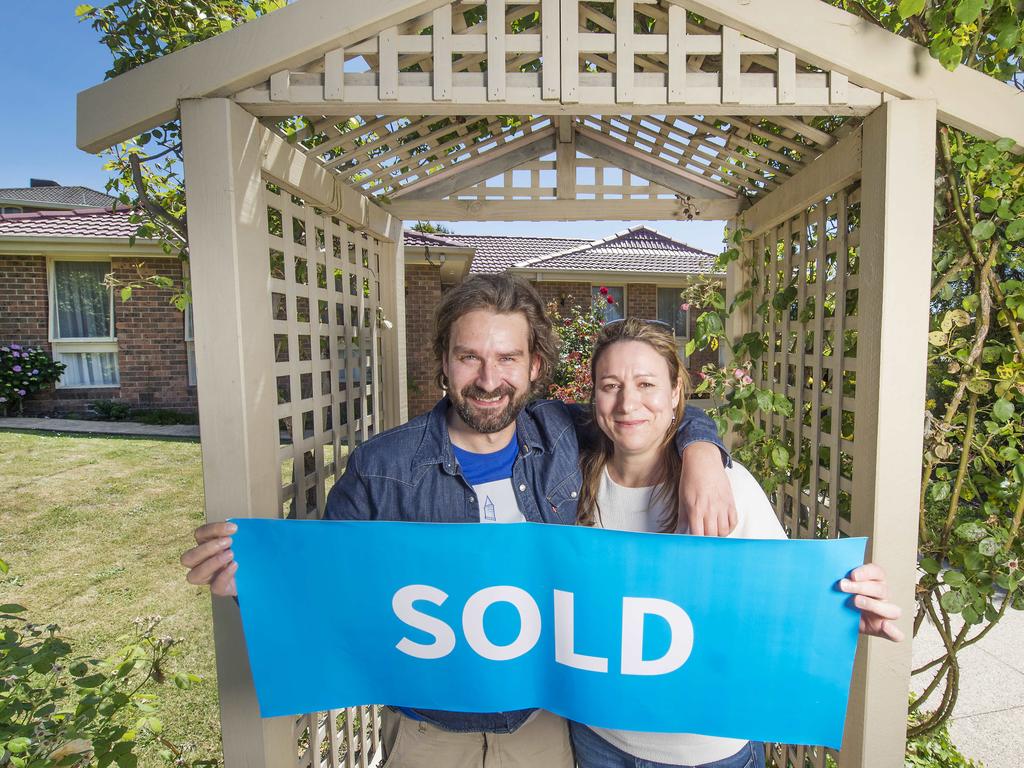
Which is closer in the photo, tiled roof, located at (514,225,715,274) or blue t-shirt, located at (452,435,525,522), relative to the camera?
blue t-shirt, located at (452,435,525,522)

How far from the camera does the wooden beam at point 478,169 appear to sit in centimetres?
276

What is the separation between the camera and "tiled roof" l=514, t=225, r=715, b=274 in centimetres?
1192

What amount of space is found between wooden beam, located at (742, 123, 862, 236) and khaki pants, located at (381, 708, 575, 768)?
179cm

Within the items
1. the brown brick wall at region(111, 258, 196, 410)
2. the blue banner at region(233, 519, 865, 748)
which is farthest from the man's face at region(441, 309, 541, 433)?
the brown brick wall at region(111, 258, 196, 410)

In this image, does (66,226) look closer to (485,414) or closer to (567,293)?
(567,293)

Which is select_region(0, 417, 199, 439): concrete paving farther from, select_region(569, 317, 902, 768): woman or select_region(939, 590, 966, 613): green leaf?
select_region(939, 590, 966, 613): green leaf

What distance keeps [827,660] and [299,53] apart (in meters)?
1.89

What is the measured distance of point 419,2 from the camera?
1420 millimetres

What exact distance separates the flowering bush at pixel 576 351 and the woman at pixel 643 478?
15.6ft

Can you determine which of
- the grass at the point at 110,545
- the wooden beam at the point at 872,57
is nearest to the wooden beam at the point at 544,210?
the wooden beam at the point at 872,57

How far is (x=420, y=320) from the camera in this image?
9492 mm

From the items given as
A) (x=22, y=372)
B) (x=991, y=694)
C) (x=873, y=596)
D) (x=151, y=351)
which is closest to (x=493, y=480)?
(x=873, y=596)

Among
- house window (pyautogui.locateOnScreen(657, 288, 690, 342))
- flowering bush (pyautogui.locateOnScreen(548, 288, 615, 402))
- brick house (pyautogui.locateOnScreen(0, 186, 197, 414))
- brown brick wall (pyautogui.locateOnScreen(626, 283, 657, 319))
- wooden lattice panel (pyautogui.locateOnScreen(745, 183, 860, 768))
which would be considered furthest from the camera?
house window (pyautogui.locateOnScreen(657, 288, 690, 342))

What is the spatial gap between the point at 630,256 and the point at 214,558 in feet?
41.7
